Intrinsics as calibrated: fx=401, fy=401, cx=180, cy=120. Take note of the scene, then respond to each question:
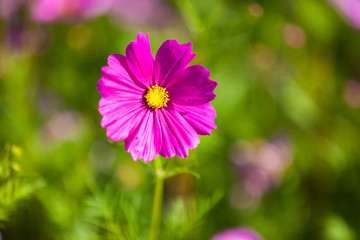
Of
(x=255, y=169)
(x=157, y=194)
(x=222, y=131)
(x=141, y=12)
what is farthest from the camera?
(x=141, y=12)

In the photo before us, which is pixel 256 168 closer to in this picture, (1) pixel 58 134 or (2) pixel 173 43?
(1) pixel 58 134

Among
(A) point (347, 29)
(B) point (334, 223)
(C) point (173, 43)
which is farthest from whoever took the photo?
(A) point (347, 29)

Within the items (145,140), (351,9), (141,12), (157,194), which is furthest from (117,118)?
(141,12)

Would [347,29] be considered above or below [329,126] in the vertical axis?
above

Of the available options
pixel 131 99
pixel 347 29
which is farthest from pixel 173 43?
pixel 347 29

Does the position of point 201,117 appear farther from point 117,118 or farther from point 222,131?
point 222,131

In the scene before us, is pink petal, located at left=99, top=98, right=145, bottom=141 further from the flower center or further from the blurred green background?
the blurred green background
